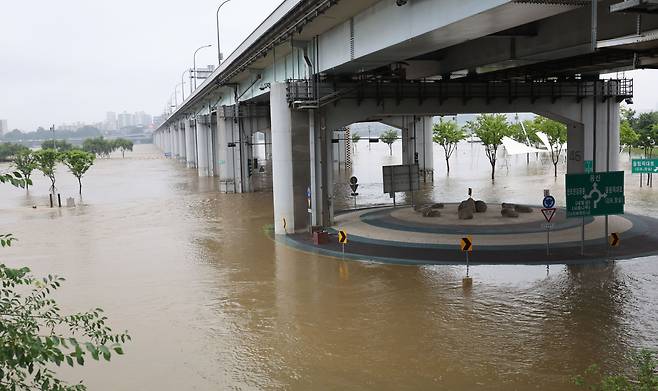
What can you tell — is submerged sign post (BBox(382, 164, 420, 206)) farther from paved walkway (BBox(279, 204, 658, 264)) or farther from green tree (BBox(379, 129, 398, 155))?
green tree (BBox(379, 129, 398, 155))

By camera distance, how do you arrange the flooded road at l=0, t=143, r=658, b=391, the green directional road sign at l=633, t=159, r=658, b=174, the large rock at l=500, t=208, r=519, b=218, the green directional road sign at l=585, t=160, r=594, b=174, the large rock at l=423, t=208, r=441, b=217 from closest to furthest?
1. the flooded road at l=0, t=143, r=658, b=391
2. the large rock at l=500, t=208, r=519, b=218
3. the large rock at l=423, t=208, r=441, b=217
4. the green directional road sign at l=585, t=160, r=594, b=174
5. the green directional road sign at l=633, t=159, r=658, b=174

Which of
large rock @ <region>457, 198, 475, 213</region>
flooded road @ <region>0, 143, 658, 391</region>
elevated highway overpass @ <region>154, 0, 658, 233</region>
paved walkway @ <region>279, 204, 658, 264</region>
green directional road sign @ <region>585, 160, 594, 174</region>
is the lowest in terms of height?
flooded road @ <region>0, 143, 658, 391</region>

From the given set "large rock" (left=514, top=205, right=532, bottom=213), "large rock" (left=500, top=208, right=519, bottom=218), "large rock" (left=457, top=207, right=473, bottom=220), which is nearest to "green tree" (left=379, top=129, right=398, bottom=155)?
"large rock" (left=514, top=205, right=532, bottom=213)

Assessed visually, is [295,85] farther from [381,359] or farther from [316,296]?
[381,359]

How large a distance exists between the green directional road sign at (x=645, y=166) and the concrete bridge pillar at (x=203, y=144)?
41.9 meters

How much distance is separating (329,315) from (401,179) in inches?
635

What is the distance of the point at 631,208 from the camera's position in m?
30.9

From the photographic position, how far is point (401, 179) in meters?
30.2

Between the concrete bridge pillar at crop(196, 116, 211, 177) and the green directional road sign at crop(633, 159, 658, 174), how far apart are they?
4193 centimetres

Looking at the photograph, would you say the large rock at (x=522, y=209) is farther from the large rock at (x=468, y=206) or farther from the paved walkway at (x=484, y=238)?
the large rock at (x=468, y=206)

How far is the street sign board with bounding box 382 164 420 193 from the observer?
29969mm

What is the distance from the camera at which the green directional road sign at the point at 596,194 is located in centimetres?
2006

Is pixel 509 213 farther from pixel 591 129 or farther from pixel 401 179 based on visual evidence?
pixel 591 129

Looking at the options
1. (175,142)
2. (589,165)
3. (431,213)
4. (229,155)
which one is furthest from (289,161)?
(175,142)
